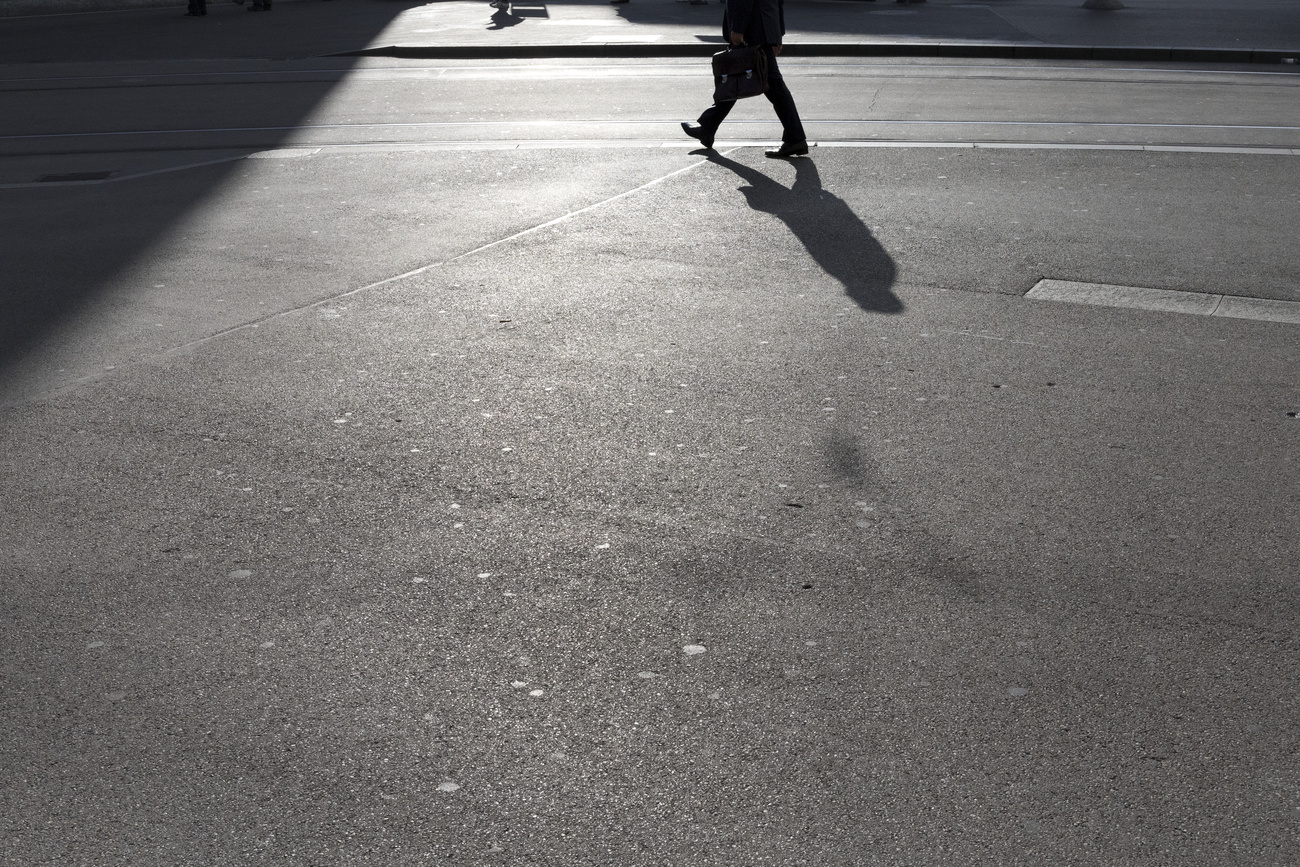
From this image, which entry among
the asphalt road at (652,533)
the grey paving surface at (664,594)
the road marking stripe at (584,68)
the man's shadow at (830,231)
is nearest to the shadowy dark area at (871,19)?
the road marking stripe at (584,68)

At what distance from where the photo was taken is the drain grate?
459 inches

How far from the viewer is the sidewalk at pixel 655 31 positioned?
19281mm

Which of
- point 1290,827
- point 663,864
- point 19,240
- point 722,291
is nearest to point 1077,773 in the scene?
point 1290,827

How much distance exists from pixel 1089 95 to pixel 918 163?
4864 millimetres

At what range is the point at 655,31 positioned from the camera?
2161 centimetres

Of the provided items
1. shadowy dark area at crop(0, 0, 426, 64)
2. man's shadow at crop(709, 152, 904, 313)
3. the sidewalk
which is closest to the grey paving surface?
man's shadow at crop(709, 152, 904, 313)

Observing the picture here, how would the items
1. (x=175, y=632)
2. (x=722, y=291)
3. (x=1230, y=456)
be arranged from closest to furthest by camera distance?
1. (x=175, y=632)
2. (x=1230, y=456)
3. (x=722, y=291)

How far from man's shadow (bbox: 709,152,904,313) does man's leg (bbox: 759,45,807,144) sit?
22 centimetres

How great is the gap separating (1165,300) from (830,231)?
2.39 meters

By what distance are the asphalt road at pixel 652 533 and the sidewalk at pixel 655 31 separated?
995 centimetres

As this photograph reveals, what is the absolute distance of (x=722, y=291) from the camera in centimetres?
775

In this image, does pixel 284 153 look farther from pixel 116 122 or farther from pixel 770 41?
pixel 770 41

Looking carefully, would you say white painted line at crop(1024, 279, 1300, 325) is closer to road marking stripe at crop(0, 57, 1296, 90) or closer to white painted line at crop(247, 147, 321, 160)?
white painted line at crop(247, 147, 321, 160)

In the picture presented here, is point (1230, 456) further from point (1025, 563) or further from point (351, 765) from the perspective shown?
point (351, 765)
